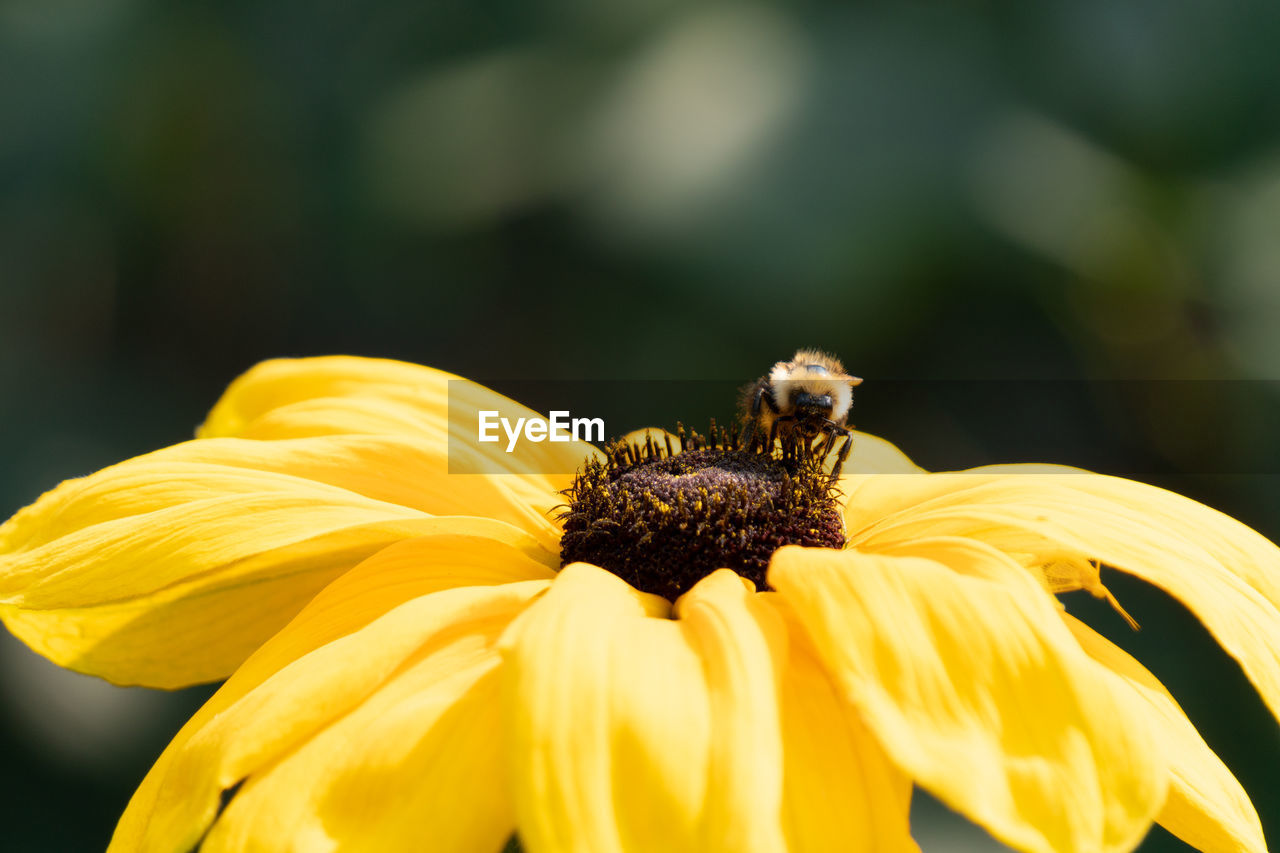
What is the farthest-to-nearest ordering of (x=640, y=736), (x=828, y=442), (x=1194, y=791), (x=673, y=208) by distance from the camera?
(x=673, y=208), (x=828, y=442), (x=1194, y=791), (x=640, y=736)

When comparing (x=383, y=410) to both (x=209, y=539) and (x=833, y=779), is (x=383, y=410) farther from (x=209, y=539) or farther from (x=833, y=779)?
(x=833, y=779)

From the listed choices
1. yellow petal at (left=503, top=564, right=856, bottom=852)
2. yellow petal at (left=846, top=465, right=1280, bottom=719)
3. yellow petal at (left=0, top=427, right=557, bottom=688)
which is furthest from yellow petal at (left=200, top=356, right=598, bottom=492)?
yellow petal at (left=503, top=564, right=856, bottom=852)

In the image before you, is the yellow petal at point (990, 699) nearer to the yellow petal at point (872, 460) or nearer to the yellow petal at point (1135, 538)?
the yellow petal at point (1135, 538)

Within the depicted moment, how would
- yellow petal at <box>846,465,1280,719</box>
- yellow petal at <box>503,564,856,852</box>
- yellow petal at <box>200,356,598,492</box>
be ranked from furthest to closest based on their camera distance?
yellow petal at <box>200,356,598,492</box> < yellow petal at <box>846,465,1280,719</box> < yellow petal at <box>503,564,856,852</box>

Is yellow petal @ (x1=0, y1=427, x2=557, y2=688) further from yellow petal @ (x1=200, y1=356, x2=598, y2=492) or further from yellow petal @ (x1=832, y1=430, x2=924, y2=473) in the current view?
yellow petal @ (x1=832, y1=430, x2=924, y2=473)

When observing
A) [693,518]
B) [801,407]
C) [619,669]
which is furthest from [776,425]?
[619,669]

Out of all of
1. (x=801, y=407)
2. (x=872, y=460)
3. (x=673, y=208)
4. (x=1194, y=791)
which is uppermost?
(x=673, y=208)

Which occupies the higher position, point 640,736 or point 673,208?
point 673,208

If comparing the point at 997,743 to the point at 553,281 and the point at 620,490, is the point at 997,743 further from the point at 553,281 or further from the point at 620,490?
the point at 553,281
